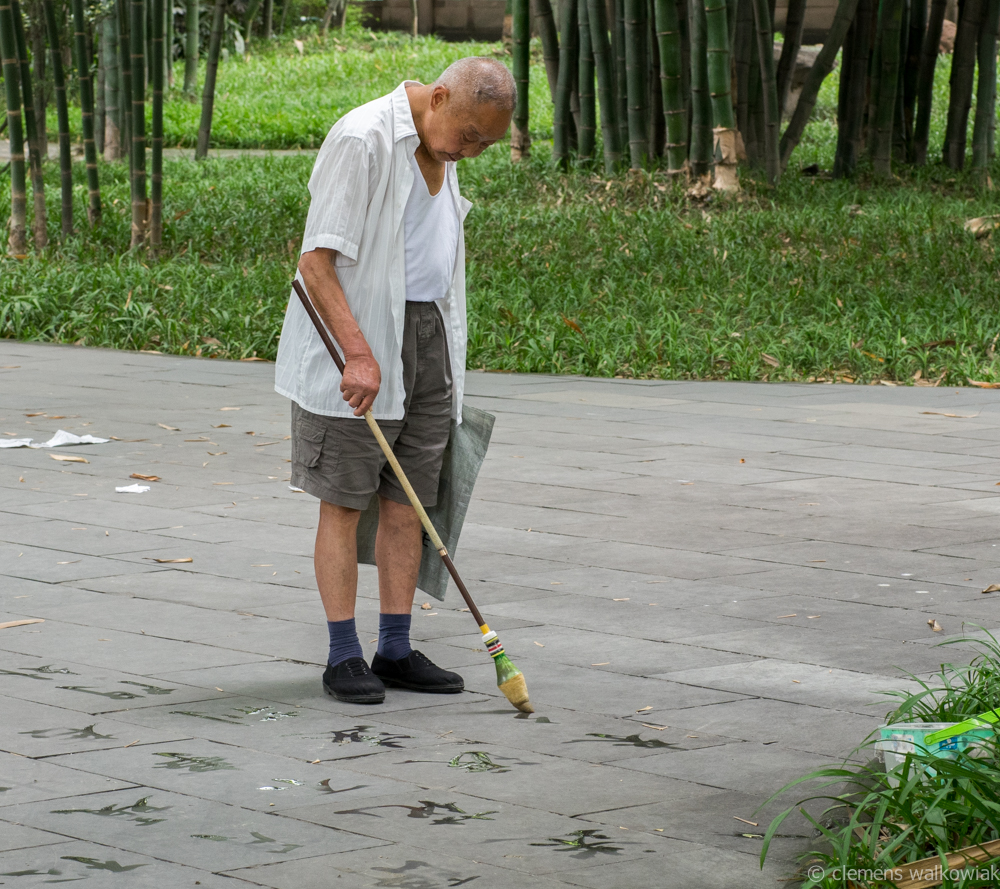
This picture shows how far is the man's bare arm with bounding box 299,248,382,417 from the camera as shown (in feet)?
12.0

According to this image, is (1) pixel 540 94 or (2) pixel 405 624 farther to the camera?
(1) pixel 540 94

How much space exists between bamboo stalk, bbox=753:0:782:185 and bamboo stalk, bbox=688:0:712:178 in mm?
757

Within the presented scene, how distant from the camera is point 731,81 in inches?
510

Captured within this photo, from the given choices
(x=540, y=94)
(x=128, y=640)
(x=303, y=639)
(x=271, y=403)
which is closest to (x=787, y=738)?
(x=303, y=639)

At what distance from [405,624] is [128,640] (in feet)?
2.56

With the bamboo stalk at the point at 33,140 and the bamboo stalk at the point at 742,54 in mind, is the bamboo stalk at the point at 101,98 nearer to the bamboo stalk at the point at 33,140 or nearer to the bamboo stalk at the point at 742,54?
the bamboo stalk at the point at 33,140

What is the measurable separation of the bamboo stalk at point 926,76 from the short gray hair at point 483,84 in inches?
454

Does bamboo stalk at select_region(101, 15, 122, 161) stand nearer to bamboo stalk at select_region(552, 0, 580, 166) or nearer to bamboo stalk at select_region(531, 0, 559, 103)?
bamboo stalk at select_region(531, 0, 559, 103)

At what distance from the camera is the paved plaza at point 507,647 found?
288 cm

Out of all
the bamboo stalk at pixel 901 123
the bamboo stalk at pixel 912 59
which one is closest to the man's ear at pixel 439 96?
the bamboo stalk at pixel 912 59

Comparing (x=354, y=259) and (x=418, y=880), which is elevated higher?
(x=354, y=259)

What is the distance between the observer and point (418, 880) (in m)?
2.69

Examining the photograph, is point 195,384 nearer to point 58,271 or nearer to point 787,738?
point 58,271

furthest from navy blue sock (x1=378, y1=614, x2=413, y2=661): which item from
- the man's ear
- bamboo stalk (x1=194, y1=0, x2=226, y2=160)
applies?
bamboo stalk (x1=194, y1=0, x2=226, y2=160)
